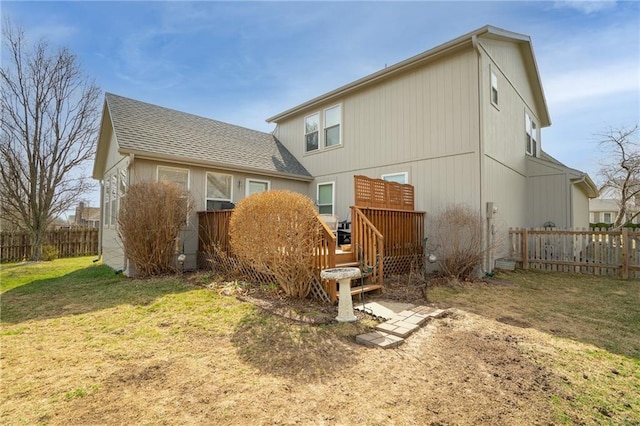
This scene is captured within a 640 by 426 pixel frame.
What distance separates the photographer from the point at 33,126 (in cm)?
1202

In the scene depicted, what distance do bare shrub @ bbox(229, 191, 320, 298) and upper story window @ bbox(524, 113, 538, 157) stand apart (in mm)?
10869

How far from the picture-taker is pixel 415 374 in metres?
2.78

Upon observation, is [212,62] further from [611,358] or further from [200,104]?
[611,358]

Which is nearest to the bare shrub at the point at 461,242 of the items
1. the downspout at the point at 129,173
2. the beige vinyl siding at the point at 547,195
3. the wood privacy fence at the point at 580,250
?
the wood privacy fence at the point at 580,250

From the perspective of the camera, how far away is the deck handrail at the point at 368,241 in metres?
5.68

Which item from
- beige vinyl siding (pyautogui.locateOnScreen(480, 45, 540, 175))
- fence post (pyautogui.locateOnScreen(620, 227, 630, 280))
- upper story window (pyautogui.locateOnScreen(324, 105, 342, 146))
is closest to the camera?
fence post (pyautogui.locateOnScreen(620, 227, 630, 280))

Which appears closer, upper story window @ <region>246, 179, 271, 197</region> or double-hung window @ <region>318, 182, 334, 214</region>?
upper story window @ <region>246, 179, 271, 197</region>

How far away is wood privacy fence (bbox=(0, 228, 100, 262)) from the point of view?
11961 millimetres

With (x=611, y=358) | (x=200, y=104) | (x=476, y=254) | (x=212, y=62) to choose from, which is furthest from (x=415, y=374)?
(x=200, y=104)

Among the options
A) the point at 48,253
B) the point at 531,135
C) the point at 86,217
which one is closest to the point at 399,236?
the point at 531,135

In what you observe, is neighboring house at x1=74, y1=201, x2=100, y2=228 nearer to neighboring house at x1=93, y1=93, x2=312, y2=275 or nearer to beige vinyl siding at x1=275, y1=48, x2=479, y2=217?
neighboring house at x1=93, y1=93, x2=312, y2=275

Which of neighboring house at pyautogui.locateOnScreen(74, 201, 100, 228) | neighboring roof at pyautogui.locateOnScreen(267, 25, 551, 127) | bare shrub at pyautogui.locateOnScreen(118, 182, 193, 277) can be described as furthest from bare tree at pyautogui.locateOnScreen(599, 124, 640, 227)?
neighboring house at pyautogui.locateOnScreen(74, 201, 100, 228)

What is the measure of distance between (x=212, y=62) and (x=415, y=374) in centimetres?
1183

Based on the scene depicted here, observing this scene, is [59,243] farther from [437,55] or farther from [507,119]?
[507,119]
